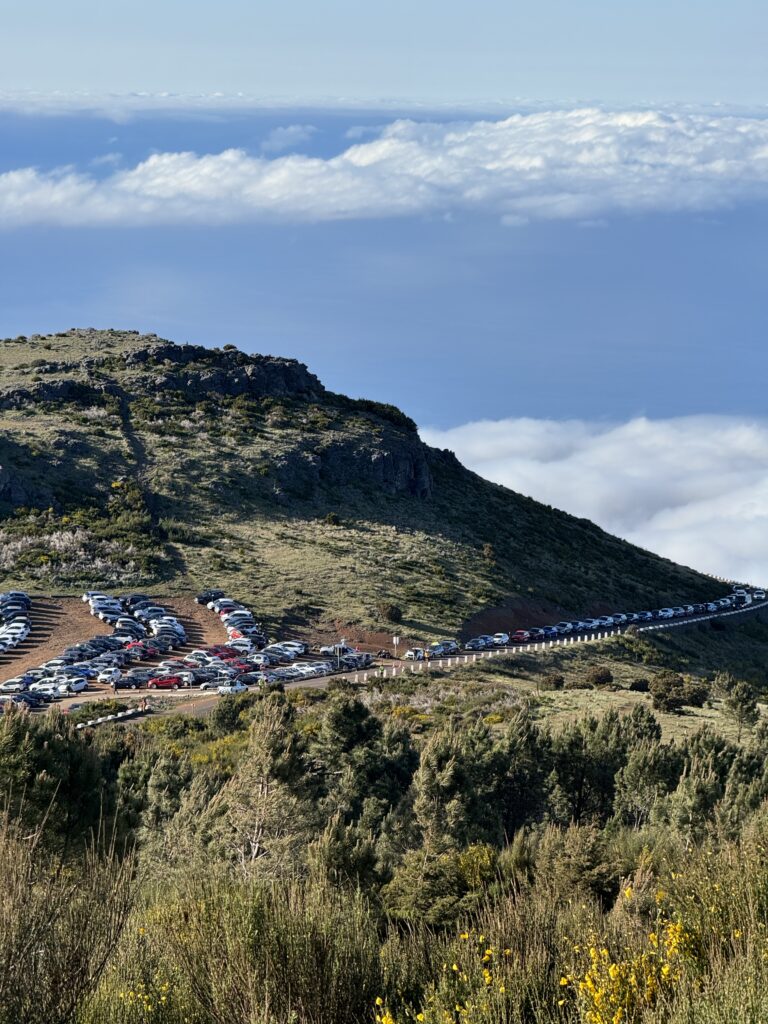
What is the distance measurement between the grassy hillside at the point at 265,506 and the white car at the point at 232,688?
13844mm

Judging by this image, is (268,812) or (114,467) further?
(114,467)

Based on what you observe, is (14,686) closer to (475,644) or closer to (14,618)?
(14,618)

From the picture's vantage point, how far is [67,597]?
69.3 meters

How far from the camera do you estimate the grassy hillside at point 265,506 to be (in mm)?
74375

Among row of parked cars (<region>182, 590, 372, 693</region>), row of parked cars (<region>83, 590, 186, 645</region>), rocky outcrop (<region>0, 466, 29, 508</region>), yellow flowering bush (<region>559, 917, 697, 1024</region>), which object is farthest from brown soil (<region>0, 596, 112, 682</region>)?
yellow flowering bush (<region>559, 917, 697, 1024</region>)

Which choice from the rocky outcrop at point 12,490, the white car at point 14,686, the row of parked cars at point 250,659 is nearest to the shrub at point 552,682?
the row of parked cars at point 250,659

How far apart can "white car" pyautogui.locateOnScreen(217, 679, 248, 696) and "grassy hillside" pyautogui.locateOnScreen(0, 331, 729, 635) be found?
45.4 feet

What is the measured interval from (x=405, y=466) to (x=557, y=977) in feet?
286

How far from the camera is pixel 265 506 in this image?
289 ft

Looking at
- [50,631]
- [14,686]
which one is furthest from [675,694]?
[50,631]

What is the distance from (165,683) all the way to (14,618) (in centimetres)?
1439

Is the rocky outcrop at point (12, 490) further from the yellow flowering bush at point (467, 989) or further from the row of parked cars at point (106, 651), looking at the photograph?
the yellow flowering bush at point (467, 989)

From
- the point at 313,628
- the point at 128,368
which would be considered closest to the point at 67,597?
the point at 313,628

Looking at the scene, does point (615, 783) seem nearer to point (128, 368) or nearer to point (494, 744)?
point (494, 744)
